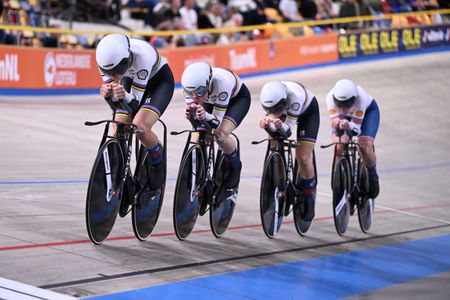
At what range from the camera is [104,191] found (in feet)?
19.5

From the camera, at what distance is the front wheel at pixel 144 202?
6363mm

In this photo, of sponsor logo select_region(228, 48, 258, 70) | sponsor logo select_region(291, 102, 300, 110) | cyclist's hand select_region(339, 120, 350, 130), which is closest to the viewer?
sponsor logo select_region(291, 102, 300, 110)

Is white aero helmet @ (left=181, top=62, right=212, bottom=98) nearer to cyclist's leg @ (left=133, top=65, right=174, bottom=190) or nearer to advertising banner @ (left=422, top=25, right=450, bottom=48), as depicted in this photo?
cyclist's leg @ (left=133, top=65, right=174, bottom=190)

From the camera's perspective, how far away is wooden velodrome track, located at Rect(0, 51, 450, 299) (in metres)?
5.69

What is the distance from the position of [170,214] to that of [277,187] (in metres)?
1.09

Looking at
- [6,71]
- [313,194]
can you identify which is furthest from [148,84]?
[6,71]

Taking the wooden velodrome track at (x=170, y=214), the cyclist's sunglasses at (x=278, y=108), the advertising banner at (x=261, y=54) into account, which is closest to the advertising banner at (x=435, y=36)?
the advertising banner at (x=261, y=54)

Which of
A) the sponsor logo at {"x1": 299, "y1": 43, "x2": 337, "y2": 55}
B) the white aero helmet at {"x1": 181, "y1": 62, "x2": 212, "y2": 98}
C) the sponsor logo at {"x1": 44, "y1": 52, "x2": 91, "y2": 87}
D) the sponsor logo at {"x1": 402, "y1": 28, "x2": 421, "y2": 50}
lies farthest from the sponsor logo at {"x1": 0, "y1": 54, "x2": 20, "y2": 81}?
the sponsor logo at {"x1": 402, "y1": 28, "x2": 421, "y2": 50}

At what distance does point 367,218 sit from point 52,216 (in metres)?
3.09

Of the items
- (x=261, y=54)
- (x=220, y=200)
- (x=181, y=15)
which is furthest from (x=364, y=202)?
(x=261, y=54)

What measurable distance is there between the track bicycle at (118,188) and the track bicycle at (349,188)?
195cm

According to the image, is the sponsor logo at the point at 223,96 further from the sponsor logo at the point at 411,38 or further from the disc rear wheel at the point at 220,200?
the sponsor logo at the point at 411,38

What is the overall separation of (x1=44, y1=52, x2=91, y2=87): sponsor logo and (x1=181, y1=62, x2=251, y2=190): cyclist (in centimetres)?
733

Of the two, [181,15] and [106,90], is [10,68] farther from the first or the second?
[106,90]
